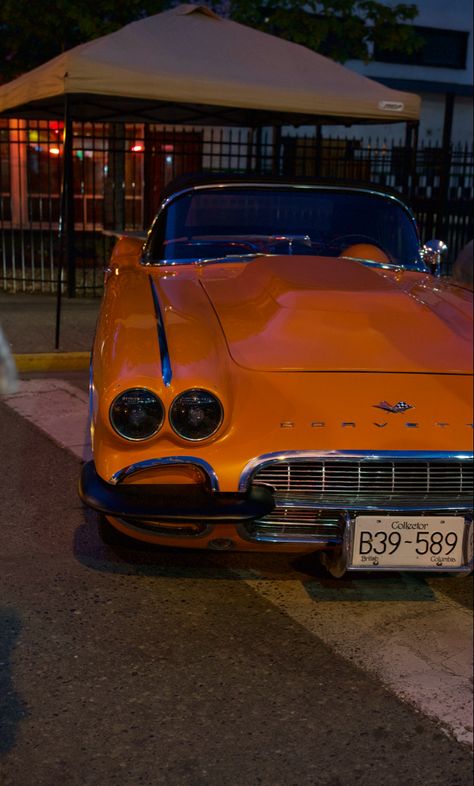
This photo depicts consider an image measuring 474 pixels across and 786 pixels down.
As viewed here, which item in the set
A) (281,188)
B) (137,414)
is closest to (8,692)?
(137,414)

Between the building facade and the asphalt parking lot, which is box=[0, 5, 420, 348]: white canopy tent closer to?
the asphalt parking lot

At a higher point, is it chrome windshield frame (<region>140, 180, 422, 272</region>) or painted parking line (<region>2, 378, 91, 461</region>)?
chrome windshield frame (<region>140, 180, 422, 272</region>)

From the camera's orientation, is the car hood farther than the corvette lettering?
Yes

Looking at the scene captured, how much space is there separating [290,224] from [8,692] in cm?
287

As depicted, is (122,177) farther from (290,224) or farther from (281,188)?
(290,224)

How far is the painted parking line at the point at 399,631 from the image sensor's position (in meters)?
2.79

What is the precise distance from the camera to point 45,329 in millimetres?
9039

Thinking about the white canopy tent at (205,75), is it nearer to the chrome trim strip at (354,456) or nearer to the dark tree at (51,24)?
the dark tree at (51,24)

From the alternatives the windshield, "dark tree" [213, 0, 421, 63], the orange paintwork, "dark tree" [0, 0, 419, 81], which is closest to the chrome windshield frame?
the windshield

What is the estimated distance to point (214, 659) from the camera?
3.03 metres

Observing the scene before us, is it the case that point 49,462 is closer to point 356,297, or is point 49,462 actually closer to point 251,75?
point 356,297

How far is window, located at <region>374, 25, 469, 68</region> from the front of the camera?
20969 mm

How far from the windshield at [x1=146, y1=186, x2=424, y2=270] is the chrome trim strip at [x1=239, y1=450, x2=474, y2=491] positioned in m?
1.85

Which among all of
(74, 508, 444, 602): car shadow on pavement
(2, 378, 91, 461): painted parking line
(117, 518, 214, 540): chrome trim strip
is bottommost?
(2, 378, 91, 461): painted parking line
